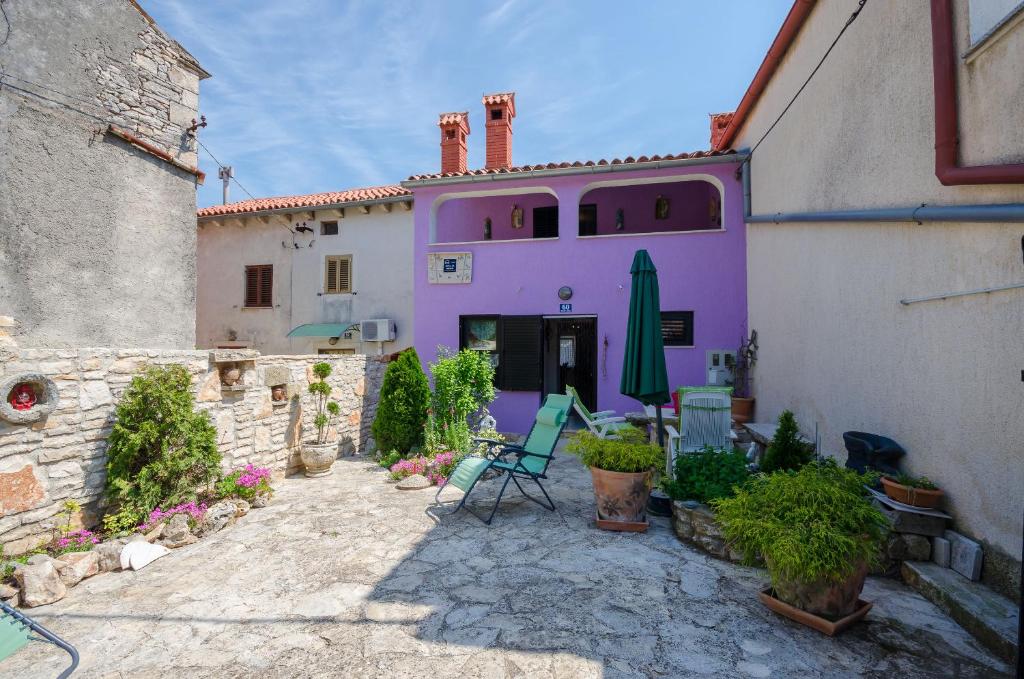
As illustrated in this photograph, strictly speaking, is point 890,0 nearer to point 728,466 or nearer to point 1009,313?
point 1009,313

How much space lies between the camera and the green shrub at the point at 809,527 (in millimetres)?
2646

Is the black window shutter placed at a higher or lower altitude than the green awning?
lower

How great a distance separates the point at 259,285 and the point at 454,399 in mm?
8695

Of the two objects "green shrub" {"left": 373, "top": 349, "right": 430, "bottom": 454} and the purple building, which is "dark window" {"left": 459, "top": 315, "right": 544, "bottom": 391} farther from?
"green shrub" {"left": 373, "top": 349, "right": 430, "bottom": 454}

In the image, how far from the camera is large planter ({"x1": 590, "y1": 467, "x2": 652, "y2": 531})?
14.5 ft

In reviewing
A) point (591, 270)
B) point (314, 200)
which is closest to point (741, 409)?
point (591, 270)

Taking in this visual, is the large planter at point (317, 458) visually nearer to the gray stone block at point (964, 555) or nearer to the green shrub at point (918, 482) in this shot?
the green shrub at point (918, 482)

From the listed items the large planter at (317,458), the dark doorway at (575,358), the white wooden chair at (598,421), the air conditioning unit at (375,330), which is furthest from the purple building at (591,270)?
the large planter at (317,458)

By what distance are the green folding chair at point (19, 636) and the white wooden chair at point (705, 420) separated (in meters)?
4.80

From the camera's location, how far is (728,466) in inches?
174

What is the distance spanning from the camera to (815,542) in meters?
2.66

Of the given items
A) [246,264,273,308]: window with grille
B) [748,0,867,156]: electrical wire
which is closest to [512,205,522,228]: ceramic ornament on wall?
[748,0,867,156]: electrical wire

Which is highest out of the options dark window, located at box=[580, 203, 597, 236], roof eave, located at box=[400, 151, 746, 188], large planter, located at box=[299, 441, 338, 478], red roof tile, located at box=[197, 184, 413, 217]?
red roof tile, located at box=[197, 184, 413, 217]

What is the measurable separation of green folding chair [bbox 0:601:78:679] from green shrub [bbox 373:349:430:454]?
5396 millimetres
